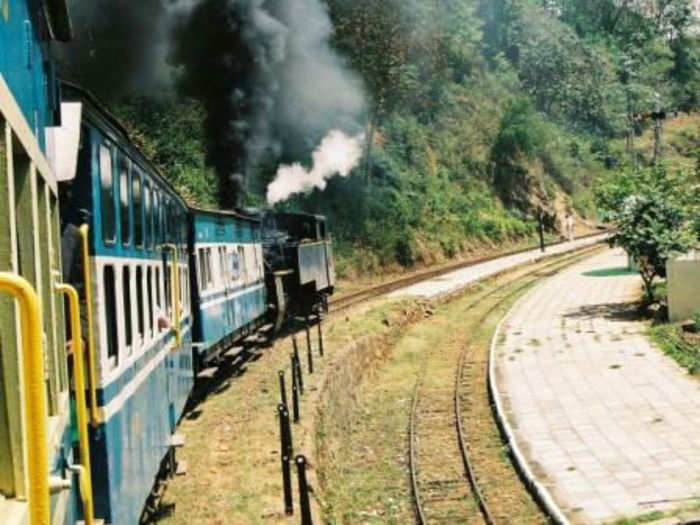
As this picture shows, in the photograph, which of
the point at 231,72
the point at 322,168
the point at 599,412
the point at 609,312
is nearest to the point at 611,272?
the point at 609,312

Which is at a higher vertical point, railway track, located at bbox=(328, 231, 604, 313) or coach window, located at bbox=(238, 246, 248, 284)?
coach window, located at bbox=(238, 246, 248, 284)

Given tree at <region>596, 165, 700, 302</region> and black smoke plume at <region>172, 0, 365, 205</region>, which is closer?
tree at <region>596, 165, 700, 302</region>

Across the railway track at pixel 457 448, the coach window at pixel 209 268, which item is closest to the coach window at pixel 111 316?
the railway track at pixel 457 448

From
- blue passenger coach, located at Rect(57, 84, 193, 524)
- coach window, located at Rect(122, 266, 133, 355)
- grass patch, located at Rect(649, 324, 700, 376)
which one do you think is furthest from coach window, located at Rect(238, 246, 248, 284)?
coach window, located at Rect(122, 266, 133, 355)

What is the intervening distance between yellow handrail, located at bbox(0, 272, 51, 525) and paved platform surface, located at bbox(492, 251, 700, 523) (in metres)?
7.77

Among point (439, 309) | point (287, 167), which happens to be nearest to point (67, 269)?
point (439, 309)

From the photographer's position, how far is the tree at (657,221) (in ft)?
71.4

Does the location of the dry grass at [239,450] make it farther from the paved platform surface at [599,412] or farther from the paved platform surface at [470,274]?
the paved platform surface at [470,274]

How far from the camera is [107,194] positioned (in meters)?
5.16

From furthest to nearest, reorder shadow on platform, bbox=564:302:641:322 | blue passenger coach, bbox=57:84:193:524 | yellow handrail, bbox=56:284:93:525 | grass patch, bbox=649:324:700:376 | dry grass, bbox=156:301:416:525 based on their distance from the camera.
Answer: shadow on platform, bbox=564:302:641:322 < grass patch, bbox=649:324:700:376 < dry grass, bbox=156:301:416:525 < blue passenger coach, bbox=57:84:193:524 < yellow handrail, bbox=56:284:93:525

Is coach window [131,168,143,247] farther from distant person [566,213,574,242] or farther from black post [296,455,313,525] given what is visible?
distant person [566,213,574,242]

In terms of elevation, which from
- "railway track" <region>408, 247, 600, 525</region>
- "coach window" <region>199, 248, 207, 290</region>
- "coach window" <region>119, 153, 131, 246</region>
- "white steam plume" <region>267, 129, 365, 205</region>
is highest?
"white steam plume" <region>267, 129, 365, 205</region>

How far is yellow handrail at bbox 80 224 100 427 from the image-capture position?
432 cm

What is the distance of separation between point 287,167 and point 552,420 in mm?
23581
